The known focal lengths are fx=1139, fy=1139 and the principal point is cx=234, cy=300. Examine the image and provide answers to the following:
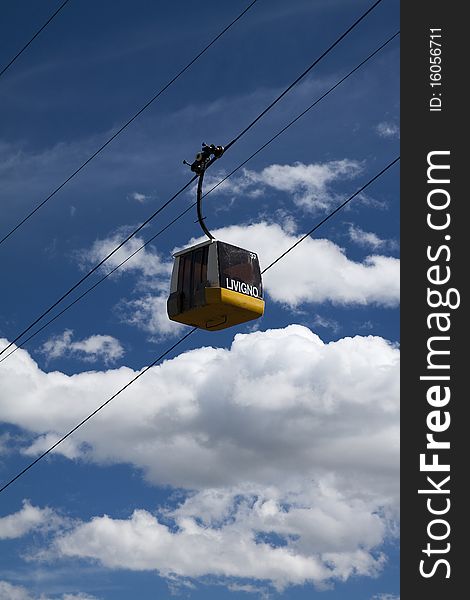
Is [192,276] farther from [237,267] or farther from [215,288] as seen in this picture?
[237,267]

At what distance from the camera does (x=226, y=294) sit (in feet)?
65.7

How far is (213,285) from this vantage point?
2002cm

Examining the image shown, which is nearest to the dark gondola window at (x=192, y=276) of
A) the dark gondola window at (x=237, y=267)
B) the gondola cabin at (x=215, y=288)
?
the gondola cabin at (x=215, y=288)

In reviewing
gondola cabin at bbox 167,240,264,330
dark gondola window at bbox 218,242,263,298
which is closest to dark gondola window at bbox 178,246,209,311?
gondola cabin at bbox 167,240,264,330

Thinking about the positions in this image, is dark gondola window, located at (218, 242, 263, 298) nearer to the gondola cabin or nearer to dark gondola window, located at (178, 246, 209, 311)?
the gondola cabin

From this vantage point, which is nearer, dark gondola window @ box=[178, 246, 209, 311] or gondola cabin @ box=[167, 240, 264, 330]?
gondola cabin @ box=[167, 240, 264, 330]

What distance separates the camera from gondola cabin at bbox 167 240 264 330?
790 inches

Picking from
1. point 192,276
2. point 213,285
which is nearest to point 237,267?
point 213,285

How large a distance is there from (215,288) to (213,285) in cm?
7

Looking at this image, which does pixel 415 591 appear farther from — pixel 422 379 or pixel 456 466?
pixel 422 379

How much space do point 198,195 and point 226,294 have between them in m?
1.81

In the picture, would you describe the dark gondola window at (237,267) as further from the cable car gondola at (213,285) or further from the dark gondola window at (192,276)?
the dark gondola window at (192,276)

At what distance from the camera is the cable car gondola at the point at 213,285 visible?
20.1 m

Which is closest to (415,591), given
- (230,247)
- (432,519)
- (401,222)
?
(432,519)
